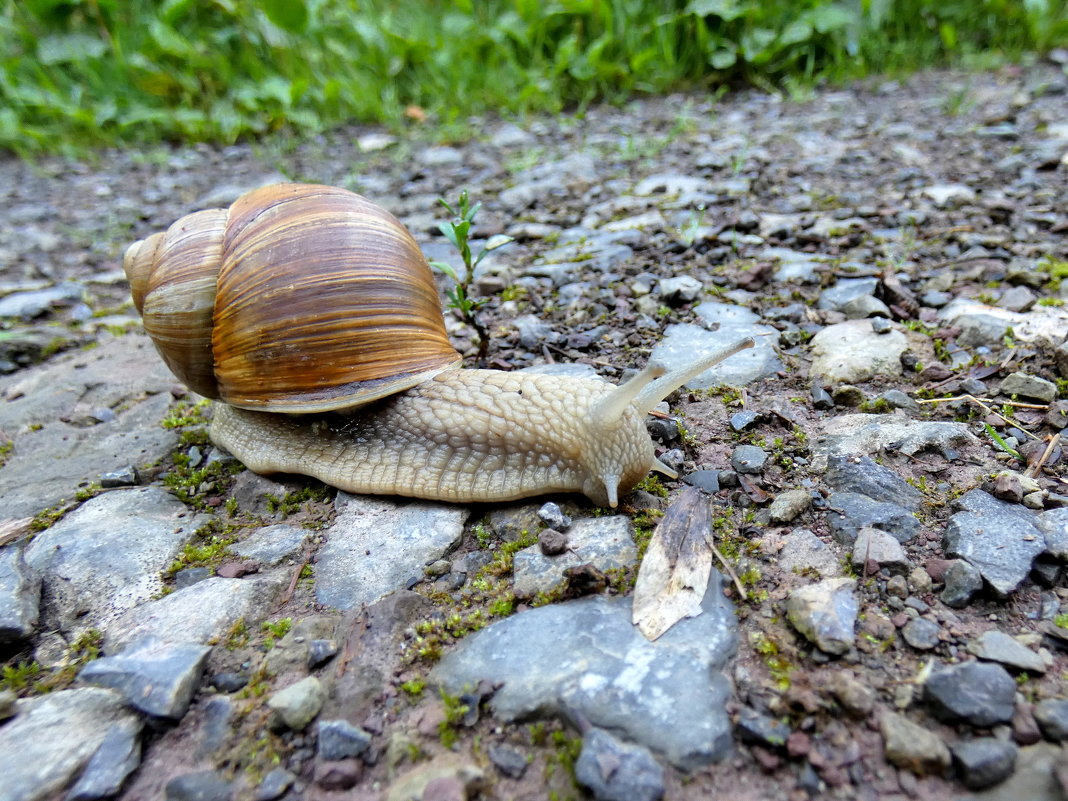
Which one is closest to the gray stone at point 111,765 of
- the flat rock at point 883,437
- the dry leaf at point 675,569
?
the dry leaf at point 675,569

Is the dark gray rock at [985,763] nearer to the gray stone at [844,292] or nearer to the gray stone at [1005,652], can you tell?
the gray stone at [1005,652]

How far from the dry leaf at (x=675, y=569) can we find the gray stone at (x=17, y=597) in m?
1.74

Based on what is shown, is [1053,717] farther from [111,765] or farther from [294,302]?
[294,302]

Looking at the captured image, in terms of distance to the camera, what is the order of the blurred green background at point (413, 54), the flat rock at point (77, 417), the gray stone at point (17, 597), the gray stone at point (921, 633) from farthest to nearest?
the blurred green background at point (413, 54) < the flat rock at point (77, 417) < the gray stone at point (17, 597) < the gray stone at point (921, 633)

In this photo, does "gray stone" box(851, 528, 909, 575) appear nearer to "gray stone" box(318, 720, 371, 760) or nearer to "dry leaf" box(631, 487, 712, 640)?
"dry leaf" box(631, 487, 712, 640)

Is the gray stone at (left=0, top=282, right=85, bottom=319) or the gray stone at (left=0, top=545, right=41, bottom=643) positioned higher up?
the gray stone at (left=0, top=282, right=85, bottom=319)

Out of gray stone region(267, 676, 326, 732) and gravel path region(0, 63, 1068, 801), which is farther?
gray stone region(267, 676, 326, 732)

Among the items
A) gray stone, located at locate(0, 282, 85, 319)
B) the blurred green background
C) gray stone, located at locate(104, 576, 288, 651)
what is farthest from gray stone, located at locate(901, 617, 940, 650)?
the blurred green background

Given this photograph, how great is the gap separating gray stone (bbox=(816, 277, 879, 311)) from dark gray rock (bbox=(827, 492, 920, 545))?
56.4 inches

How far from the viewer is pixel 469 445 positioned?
2.67 meters

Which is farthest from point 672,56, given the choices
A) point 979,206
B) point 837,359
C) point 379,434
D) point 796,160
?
point 379,434

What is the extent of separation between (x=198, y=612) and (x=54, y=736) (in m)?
0.47

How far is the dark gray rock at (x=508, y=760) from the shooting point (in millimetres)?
1608

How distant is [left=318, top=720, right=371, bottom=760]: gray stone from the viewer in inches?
65.8
